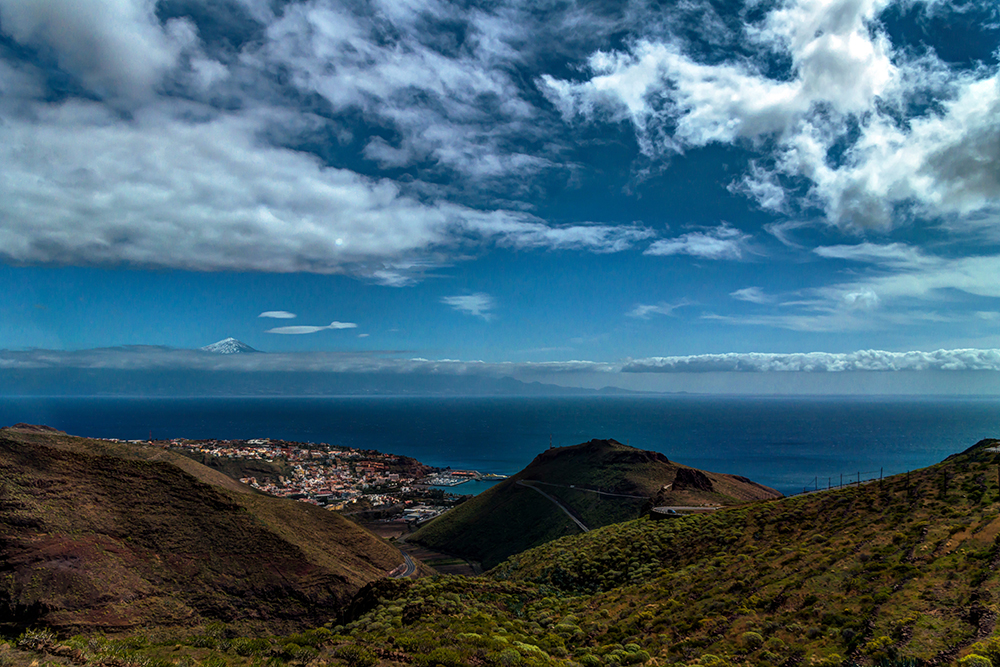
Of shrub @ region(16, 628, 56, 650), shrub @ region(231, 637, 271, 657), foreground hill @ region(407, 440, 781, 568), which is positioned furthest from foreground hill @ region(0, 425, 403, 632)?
foreground hill @ region(407, 440, 781, 568)

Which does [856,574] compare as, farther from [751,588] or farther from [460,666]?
[460,666]

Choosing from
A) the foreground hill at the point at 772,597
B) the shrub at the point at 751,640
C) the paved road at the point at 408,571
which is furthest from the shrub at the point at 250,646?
the paved road at the point at 408,571

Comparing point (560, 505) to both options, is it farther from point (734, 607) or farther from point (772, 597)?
point (772, 597)

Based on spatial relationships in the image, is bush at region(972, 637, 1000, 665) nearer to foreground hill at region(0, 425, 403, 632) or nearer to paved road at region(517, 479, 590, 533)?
foreground hill at region(0, 425, 403, 632)

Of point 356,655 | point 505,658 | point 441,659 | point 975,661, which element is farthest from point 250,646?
point 975,661

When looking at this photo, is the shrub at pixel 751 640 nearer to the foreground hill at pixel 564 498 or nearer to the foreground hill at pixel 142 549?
the foreground hill at pixel 142 549
